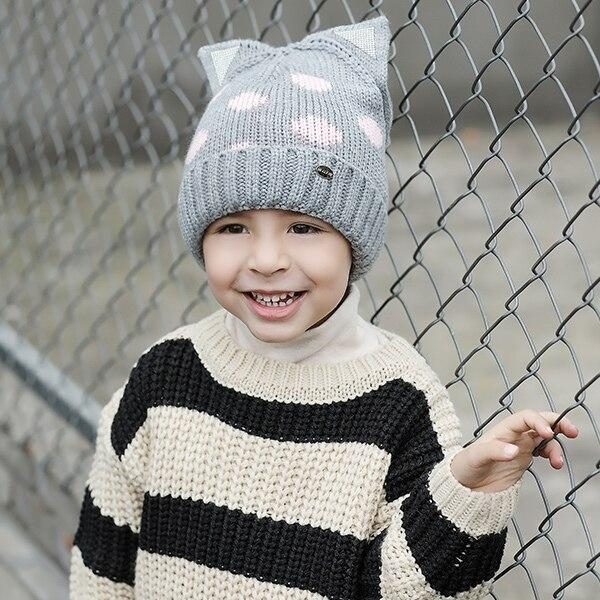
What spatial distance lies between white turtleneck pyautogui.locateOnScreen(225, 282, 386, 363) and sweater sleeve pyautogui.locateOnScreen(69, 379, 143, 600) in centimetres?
30

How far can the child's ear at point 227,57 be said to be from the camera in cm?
194

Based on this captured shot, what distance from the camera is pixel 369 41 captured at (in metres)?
1.94

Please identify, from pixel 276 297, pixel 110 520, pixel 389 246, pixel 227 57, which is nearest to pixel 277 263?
pixel 276 297

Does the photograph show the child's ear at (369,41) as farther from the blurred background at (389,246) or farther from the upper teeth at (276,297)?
the upper teeth at (276,297)

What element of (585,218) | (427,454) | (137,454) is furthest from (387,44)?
(585,218)

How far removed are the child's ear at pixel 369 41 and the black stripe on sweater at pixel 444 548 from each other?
25.7 inches

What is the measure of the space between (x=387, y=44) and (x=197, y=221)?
0.43m

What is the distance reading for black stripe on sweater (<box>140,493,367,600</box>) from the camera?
187cm

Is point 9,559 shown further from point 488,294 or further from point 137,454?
point 488,294

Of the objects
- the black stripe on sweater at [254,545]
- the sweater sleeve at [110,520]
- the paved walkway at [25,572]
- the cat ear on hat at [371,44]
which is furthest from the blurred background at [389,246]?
the sweater sleeve at [110,520]

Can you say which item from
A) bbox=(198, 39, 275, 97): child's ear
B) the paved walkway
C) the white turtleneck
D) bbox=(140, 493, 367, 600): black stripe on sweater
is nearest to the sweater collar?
the white turtleneck

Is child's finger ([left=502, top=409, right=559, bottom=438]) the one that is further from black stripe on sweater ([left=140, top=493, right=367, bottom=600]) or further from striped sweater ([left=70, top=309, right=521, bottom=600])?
black stripe on sweater ([left=140, top=493, right=367, bottom=600])

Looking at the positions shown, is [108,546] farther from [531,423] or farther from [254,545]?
[531,423]

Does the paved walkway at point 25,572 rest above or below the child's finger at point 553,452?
below
